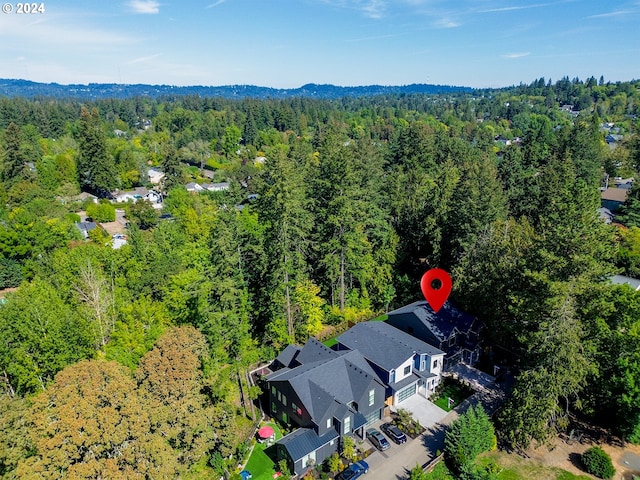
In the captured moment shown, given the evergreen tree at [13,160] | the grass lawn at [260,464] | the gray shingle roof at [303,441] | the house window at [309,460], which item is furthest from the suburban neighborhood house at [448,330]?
the evergreen tree at [13,160]

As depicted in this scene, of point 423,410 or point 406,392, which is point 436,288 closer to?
point 406,392

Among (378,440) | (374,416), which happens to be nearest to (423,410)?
(374,416)

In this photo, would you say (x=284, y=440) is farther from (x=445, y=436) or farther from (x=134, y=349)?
(x=134, y=349)

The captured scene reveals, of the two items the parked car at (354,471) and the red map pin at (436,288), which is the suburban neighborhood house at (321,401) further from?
the red map pin at (436,288)

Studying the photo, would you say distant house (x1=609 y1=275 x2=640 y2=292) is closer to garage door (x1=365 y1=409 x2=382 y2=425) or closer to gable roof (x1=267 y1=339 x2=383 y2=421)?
garage door (x1=365 y1=409 x2=382 y2=425)

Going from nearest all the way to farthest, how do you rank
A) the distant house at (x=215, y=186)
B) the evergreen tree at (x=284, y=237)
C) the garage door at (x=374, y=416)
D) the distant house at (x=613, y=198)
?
the garage door at (x=374, y=416)
the evergreen tree at (x=284, y=237)
the distant house at (x=613, y=198)
the distant house at (x=215, y=186)

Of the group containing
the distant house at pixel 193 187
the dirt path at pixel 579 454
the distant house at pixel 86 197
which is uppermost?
the distant house at pixel 193 187

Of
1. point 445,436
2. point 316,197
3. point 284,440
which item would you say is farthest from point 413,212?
point 284,440

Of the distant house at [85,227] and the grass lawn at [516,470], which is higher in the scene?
the distant house at [85,227]
